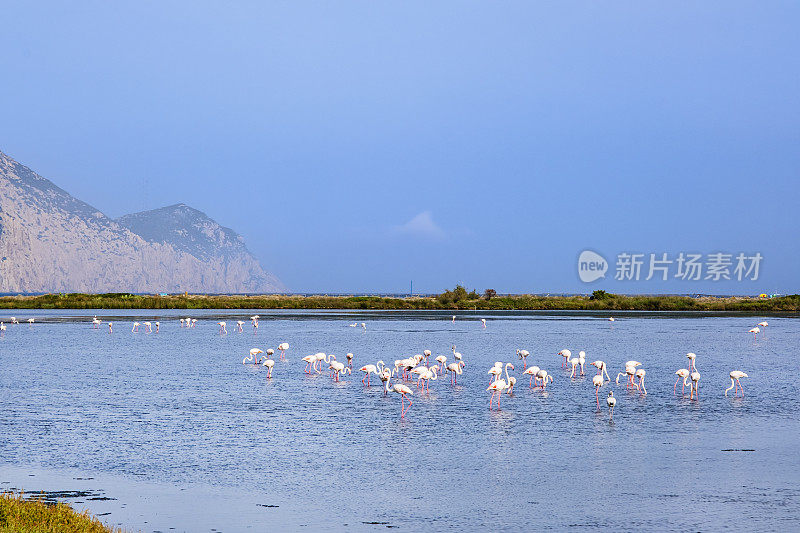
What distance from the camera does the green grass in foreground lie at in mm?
8953

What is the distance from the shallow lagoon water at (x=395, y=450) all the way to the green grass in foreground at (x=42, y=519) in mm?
787

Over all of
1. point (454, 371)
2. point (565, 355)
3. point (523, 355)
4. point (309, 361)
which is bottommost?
point (309, 361)

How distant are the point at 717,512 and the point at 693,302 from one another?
10253 centimetres

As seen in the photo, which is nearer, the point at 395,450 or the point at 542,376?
the point at 395,450

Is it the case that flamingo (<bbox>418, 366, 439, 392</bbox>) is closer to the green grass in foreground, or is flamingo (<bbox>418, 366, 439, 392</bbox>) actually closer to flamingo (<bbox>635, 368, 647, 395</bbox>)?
flamingo (<bbox>635, 368, 647, 395</bbox>)

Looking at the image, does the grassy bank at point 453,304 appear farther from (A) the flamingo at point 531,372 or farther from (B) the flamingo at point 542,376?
(B) the flamingo at point 542,376

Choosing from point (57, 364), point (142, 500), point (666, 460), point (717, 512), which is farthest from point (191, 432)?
point (57, 364)

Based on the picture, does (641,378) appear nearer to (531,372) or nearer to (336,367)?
(531,372)

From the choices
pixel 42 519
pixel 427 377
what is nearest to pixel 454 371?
pixel 427 377

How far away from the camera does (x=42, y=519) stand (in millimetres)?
9328

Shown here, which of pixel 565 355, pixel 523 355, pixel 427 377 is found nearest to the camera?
pixel 427 377

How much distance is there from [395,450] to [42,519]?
667 cm

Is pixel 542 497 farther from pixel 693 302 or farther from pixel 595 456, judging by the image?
pixel 693 302

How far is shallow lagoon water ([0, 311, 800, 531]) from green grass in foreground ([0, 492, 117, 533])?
2.58 ft
